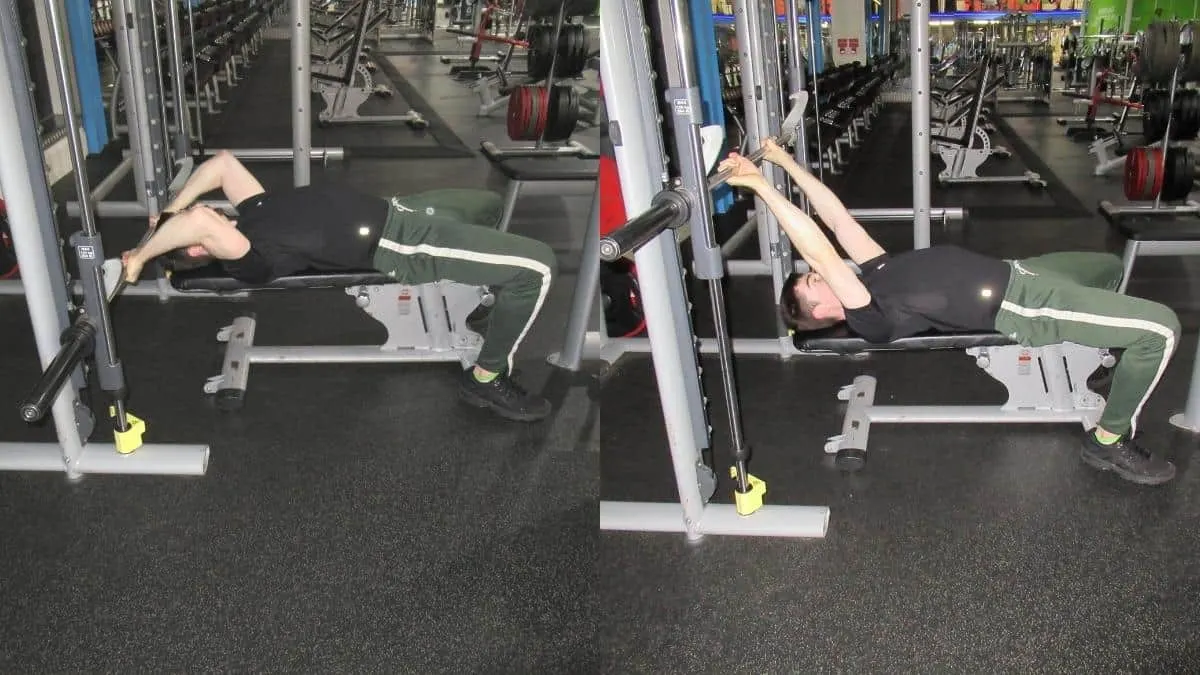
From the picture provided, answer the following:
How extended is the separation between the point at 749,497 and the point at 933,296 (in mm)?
653

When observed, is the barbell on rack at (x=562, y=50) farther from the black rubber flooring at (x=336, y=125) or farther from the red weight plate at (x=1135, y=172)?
the red weight plate at (x=1135, y=172)

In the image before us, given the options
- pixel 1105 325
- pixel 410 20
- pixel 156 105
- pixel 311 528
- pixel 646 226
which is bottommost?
pixel 311 528

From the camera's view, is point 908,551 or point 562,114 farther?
point 562,114

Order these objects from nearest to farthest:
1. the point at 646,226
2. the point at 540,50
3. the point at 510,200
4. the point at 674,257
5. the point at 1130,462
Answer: the point at 646,226 < the point at 674,257 < the point at 1130,462 < the point at 510,200 < the point at 540,50

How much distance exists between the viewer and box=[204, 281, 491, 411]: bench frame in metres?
2.96

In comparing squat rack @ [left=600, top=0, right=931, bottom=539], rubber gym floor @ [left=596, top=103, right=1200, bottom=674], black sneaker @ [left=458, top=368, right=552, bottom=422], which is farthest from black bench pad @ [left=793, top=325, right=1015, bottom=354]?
black sneaker @ [left=458, top=368, right=552, bottom=422]

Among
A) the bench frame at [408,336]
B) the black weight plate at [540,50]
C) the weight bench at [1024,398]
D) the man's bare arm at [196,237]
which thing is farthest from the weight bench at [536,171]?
the weight bench at [1024,398]

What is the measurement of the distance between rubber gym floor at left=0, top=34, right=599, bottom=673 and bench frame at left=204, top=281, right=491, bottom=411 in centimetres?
4

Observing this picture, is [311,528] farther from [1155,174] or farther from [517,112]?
[1155,174]

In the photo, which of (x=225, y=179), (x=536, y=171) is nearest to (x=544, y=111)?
(x=536, y=171)

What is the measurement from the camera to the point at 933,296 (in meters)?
2.36

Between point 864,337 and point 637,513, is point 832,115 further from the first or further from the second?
point 637,513

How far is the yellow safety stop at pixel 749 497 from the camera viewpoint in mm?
2135

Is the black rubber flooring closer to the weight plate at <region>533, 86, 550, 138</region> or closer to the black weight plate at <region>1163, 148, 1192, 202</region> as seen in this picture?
the weight plate at <region>533, 86, 550, 138</region>
